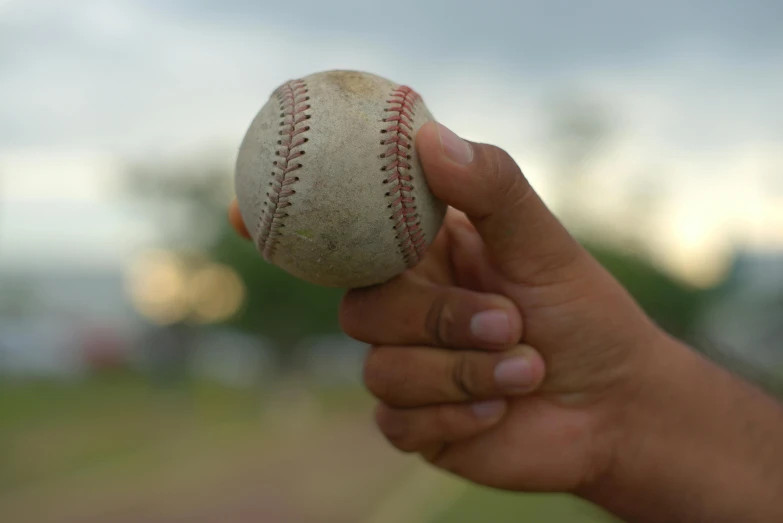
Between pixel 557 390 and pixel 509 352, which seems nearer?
pixel 509 352

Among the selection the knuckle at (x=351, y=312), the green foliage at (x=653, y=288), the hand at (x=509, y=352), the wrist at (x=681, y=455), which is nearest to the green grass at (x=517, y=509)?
the wrist at (x=681, y=455)

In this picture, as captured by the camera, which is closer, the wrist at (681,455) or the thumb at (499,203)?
the thumb at (499,203)

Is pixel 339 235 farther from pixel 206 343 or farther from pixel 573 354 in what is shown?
pixel 206 343

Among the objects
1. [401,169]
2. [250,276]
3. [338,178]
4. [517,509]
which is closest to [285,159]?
[338,178]

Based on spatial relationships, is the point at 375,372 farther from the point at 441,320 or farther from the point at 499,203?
the point at 499,203

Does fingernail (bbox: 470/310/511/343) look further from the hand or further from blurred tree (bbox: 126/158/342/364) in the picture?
blurred tree (bbox: 126/158/342/364)

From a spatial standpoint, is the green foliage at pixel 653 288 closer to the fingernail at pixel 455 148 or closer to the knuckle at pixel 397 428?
the knuckle at pixel 397 428

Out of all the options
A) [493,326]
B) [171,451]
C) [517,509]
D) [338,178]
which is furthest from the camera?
[171,451]
